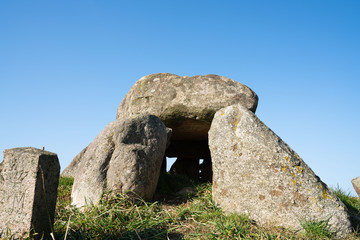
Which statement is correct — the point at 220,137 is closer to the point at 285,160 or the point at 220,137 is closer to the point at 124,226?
the point at 285,160

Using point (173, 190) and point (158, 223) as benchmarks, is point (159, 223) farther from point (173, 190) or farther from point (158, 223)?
point (173, 190)

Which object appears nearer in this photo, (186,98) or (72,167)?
(186,98)

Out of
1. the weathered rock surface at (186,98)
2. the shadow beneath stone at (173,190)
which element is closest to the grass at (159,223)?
the shadow beneath stone at (173,190)

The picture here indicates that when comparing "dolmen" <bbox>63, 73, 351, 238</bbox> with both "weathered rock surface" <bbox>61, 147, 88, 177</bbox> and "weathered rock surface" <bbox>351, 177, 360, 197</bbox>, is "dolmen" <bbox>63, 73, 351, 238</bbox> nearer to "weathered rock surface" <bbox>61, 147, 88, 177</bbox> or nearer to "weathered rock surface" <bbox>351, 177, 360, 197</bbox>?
"weathered rock surface" <bbox>61, 147, 88, 177</bbox>

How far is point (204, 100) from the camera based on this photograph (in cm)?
944

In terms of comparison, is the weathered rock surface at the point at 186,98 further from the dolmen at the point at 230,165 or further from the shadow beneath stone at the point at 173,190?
the shadow beneath stone at the point at 173,190

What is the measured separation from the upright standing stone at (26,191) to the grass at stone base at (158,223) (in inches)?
20.4

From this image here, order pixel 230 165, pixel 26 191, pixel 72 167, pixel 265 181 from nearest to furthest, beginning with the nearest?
pixel 26 191 < pixel 265 181 < pixel 230 165 < pixel 72 167

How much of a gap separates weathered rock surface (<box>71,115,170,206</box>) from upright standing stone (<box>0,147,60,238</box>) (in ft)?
6.28

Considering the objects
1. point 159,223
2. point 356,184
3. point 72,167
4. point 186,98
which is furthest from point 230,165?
point 356,184

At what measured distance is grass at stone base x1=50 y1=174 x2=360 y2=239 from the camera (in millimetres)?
5660

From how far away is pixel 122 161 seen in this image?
736 centimetres

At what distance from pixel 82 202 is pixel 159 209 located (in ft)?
5.47

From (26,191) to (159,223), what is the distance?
250cm
